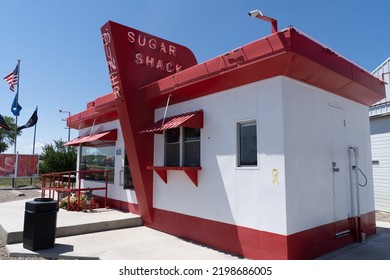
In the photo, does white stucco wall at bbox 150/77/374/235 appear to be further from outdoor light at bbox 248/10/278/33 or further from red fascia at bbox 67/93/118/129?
red fascia at bbox 67/93/118/129

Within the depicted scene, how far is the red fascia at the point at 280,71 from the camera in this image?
190 inches

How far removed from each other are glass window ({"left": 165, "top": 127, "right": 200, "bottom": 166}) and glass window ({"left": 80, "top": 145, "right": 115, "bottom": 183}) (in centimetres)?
334

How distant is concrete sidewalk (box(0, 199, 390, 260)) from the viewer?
5.51m

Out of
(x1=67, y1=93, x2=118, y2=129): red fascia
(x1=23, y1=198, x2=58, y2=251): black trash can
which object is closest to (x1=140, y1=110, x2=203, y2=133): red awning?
(x1=23, y1=198, x2=58, y2=251): black trash can

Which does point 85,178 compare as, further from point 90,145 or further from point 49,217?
point 49,217

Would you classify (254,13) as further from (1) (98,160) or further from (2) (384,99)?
(1) (98,160)

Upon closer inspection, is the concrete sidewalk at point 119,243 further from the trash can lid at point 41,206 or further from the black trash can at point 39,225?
the trash can lid at point 41,206

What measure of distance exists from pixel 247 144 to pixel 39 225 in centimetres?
445

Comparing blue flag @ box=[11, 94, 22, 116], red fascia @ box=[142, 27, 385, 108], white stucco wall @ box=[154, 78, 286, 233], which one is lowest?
white stucco wall @ box=[154, 78, 286, 233]

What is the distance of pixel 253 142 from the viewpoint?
221 inches

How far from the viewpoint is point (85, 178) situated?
39.6ft
